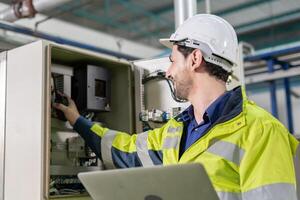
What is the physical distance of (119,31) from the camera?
4.07 metres

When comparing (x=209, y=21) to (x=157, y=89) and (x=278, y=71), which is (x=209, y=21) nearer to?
(x=157, y=89)

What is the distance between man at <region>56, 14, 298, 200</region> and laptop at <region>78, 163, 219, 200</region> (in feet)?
0.92

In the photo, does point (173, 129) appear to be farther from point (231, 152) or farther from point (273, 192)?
point (273, 192)

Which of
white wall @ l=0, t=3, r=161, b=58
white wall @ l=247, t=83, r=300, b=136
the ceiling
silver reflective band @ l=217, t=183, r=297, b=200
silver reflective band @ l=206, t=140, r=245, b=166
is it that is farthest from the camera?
white wall @ l=247, t=83, r=300, b=136

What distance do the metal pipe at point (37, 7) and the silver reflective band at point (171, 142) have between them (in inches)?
60.3

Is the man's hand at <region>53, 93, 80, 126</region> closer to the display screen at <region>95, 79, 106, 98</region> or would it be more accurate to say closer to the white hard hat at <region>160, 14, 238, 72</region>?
the display screen at <region>95, 79, 106, 98</region>

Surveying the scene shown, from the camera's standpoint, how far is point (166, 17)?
377 cm

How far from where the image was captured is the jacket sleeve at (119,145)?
1596 millimetres

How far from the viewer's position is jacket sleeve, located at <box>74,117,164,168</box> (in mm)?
1596

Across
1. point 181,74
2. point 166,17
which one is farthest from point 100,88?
point 166,17

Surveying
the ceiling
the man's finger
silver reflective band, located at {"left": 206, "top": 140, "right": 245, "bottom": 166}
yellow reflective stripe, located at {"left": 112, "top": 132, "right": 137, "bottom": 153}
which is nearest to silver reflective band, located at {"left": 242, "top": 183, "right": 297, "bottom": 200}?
silver reflective band, located at {"left": 206, "top": 140, "right": 245, "bottom": 166}

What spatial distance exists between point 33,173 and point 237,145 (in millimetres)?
674

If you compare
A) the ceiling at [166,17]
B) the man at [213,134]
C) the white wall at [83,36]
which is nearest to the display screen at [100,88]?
the man at [213,134]

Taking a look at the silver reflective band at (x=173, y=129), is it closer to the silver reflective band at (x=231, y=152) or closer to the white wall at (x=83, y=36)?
the silver reflective band at (x=231, y=152)
